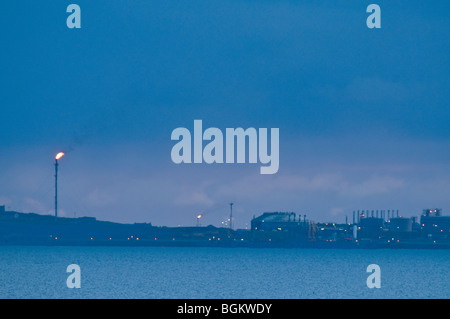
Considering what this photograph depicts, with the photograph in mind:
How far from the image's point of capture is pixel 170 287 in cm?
8069

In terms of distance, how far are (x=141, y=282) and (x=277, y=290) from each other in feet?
54.6

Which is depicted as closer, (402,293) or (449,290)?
(402,293)

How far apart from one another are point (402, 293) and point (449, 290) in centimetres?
984
